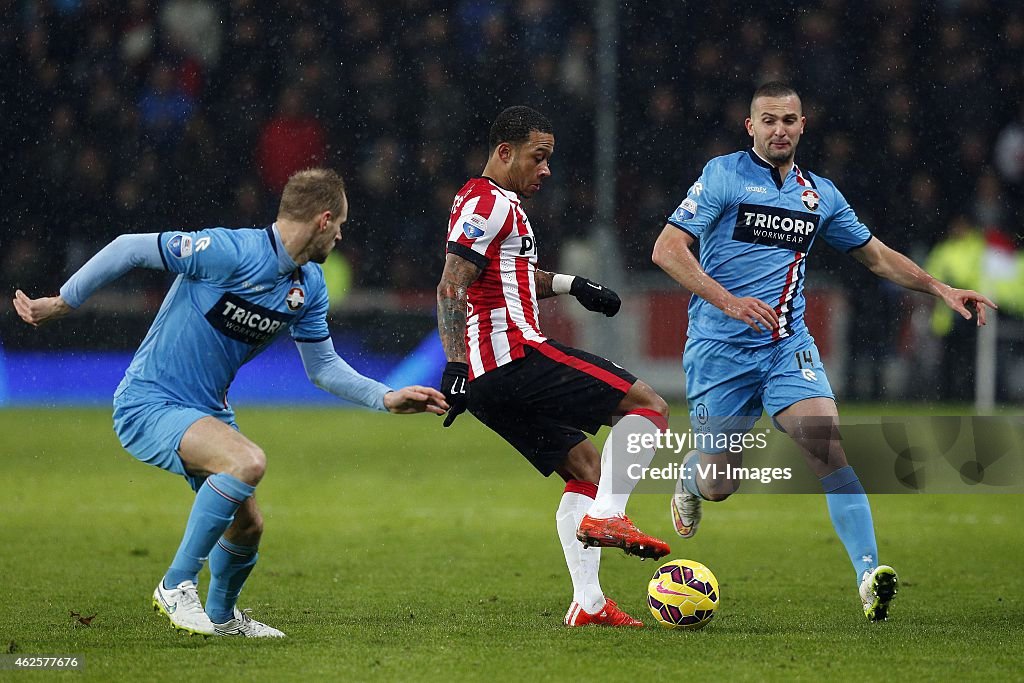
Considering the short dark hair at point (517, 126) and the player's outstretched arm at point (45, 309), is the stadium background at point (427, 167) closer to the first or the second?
the short dark hair at point (517, 126)

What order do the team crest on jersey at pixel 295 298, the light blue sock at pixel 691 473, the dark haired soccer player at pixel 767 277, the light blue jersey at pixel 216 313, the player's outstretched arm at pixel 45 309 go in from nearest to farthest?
1. the player's outstretched arm at pixel 45 309
2. the light blue jersey at pixel 216 313
3. the team crest on jersey at pixel 295 298
4. the dark haired soccer player at pixel 767 277
5. the light blue sock at pixel 691 473

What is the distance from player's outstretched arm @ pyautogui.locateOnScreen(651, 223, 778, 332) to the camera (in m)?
5.94

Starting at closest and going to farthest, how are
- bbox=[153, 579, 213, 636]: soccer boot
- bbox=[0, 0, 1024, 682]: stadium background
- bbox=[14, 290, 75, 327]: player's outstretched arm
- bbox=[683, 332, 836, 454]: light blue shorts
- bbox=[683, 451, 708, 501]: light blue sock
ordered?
bbox=[14, 290, 75, 327]: player's outstretched arm, bbox=[153, 579, 213, 636]: soccer boot, bbox=[683, 332, 836, 454]: light blue shorts, bbox=[683, 451, 708, 501]: light blue sock, bbox=[0, 0, 1024, 682]: stadium background

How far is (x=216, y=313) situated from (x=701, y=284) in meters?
2.07

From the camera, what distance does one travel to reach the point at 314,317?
5.59 metres

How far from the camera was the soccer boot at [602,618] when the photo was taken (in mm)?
5566

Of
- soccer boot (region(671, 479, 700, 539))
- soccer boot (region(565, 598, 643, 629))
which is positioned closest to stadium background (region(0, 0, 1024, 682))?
soccer boot (region(671, 479, 700, 539))

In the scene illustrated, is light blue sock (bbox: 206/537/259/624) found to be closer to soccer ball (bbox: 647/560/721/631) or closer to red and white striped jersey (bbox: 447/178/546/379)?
red and white striped jersey (bbox: 447/178/546/379)

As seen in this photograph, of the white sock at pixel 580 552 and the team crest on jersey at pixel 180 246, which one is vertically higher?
the team crest on jersey at pixel 180 246

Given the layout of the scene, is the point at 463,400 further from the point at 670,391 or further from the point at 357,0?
the point at 357,0

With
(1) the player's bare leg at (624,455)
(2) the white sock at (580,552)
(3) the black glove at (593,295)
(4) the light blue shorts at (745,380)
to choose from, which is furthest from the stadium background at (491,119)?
(1) the player's bare leg at (624,455)

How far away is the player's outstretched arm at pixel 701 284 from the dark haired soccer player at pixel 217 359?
1498mm

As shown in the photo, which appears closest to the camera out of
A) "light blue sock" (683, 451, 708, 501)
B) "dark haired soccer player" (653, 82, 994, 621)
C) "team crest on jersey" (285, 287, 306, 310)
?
"team crest on jersey" (285, 287, 306, 310)

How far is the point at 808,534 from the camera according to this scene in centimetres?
873
